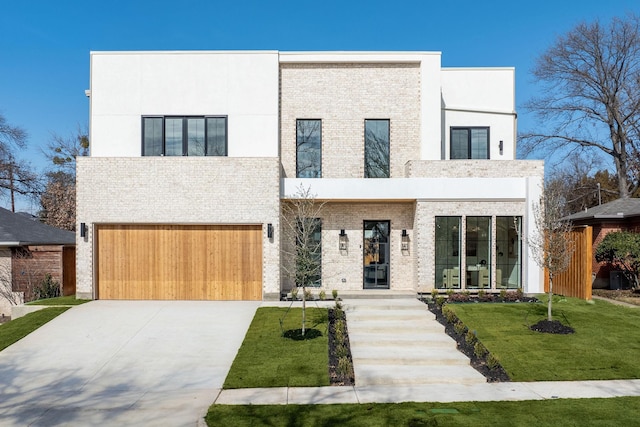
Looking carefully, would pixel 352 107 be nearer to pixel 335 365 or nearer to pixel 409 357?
pixel 409 357

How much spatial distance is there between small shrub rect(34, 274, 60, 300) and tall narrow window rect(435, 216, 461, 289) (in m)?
13.3

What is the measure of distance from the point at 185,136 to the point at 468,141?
35.0 feet

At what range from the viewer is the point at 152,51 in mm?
15734

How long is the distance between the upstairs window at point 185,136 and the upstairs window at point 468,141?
8.77m

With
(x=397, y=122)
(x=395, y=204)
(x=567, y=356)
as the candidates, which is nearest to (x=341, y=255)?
(x=395, y=204)

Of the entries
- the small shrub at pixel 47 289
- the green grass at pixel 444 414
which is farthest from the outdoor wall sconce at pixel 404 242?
the small shrub at pixel 47 289

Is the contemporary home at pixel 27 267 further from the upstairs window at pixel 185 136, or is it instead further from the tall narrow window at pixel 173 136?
the tall narrow window at pixel 173 136

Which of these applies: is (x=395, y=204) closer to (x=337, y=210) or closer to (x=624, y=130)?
(x=337, y=210)

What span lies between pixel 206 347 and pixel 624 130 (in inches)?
1156

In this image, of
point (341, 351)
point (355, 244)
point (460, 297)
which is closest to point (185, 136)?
point (355, 244)

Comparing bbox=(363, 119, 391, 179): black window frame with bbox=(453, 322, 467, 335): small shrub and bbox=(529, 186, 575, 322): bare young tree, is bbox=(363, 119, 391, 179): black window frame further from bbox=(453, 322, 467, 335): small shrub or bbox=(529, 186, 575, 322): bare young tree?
bbox=(453, 322, 467, 335): small shrub

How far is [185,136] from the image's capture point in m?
15.8

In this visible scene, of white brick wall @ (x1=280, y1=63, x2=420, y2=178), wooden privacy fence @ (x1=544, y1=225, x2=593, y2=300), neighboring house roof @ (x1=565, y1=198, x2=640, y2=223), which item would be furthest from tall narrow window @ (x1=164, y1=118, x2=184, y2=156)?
neighboring house roof @ (x1=565, y1=198, x2=640, y2=223)

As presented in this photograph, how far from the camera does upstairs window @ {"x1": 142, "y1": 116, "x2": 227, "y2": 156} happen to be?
51.8 ft
